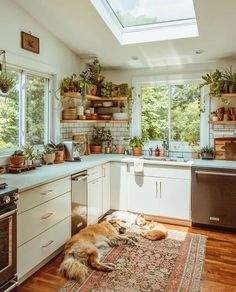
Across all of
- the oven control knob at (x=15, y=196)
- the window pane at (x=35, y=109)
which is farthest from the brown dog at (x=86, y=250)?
the window pane at (x=35, y=109)

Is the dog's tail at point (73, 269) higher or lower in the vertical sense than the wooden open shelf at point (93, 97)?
lower

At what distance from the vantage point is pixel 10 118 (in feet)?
10.5

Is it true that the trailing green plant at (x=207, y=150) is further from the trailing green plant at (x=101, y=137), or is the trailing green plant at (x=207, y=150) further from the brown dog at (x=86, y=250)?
the brown dog at (x=86, y=250)

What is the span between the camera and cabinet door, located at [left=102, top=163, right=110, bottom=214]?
12.9 ft

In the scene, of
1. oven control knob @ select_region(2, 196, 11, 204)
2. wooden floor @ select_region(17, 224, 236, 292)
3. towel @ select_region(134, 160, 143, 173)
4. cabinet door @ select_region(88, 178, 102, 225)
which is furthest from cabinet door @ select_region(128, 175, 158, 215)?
oven control knob @ select_region(2, 196, 11, 204)

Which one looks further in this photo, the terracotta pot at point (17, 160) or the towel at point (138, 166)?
the towel at point (138, 166)

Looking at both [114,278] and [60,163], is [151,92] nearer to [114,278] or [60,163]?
[60,163]

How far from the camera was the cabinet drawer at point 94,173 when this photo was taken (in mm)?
3511

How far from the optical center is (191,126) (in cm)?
436

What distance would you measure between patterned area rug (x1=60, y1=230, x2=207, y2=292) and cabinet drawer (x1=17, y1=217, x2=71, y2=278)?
37cm

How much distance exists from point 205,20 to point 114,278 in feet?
9.22

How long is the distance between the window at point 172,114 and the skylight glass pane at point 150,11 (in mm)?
1183

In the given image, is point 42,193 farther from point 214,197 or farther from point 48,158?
point 214,197

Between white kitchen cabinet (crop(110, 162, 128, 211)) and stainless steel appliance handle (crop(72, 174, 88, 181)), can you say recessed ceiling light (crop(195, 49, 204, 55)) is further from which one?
stainless steel appliance handle (crop(72, 174, 88, 181))
